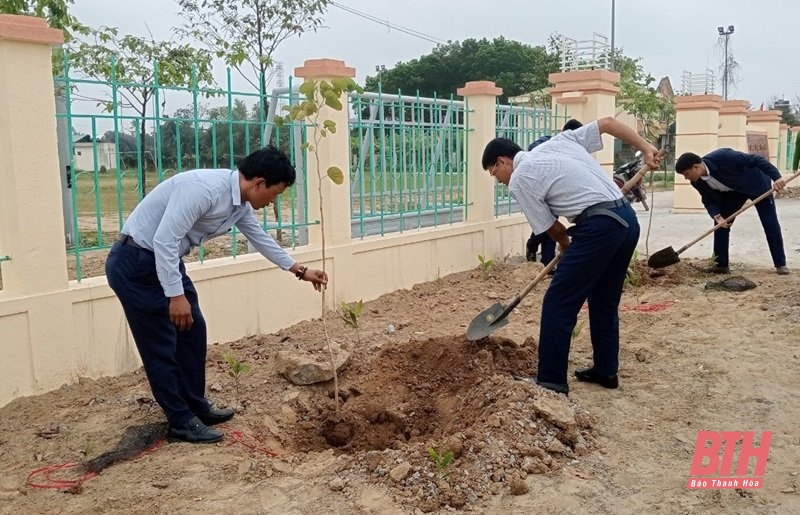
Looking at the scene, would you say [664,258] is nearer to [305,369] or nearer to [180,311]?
[305,369]

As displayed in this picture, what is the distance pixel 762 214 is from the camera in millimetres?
6977

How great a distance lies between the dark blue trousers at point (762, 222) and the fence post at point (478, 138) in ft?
7.67

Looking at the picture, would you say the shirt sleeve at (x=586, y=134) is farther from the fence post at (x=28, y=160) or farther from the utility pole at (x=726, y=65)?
the utility pole at (x=726, y=65)

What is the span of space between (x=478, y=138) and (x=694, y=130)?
25.2 ft

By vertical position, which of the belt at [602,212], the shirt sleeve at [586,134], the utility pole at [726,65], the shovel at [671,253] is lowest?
the shovel at [671,253]

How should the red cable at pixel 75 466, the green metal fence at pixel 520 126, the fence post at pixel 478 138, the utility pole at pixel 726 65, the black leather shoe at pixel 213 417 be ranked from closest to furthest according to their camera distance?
the red cable at pixel 75 466, the black leather shoe at pixel 213 417, the fence post at pixel 478 138, the green metal fence at pixel 520 126, the utility pole at pixel 726 65

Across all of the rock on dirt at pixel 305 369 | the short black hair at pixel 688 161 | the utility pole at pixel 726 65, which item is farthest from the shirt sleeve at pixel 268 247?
the utility pole at pixel 726 65

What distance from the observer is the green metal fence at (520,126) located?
337 inches

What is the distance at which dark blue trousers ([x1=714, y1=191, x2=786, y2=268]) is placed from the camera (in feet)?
22.8

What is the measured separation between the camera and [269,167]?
324 cm

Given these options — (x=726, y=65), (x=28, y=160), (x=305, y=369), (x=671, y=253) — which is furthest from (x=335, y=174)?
(x=726, y=65)

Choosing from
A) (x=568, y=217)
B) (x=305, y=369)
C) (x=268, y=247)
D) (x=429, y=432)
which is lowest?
(x=429, y=432)

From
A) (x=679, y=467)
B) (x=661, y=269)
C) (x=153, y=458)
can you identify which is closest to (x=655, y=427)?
(x=679, y=467)

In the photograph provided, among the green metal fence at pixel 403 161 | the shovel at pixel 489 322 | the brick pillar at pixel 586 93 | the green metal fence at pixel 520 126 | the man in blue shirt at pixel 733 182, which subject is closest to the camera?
the shovel at pixel 489 322
